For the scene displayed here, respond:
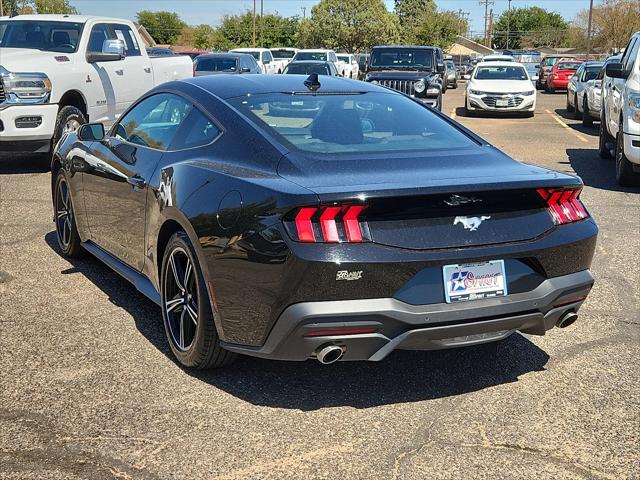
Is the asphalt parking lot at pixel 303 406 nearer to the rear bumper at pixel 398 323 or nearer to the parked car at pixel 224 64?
the rear bumper at pixel 398 323

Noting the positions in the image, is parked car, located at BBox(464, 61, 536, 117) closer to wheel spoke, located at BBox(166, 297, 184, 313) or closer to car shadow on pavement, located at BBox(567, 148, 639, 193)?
car shadow on pavement, located at BBox(567, 148, 639, 193)

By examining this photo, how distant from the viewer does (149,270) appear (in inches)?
189

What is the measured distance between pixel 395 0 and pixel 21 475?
138605 mm

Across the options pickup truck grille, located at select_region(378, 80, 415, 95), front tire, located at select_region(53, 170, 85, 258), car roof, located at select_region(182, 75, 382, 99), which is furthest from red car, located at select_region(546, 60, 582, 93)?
car roof, located at select_region(182, 75, 382, 99)

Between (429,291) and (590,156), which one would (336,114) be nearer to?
(429,291)

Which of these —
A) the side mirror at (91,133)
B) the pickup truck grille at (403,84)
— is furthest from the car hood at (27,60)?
the pickup truck grille at (403,84)

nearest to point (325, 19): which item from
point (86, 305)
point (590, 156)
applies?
point (590, 156)

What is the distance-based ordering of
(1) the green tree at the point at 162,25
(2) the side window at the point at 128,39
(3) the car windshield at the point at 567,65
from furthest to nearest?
1. (1) the green tree at the point at 162,25
2. (3) the car windshield at the point at 567,65
3. (2) the side window at the point at 128,39

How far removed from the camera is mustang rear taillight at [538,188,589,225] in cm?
396

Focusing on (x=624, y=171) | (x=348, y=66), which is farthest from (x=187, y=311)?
(x=348, y=66)

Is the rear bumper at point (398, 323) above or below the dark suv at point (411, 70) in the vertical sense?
below

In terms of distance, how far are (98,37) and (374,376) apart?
956 cm

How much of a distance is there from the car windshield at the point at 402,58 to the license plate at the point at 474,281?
1642 centimetres

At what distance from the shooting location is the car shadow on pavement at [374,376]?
160 inches
